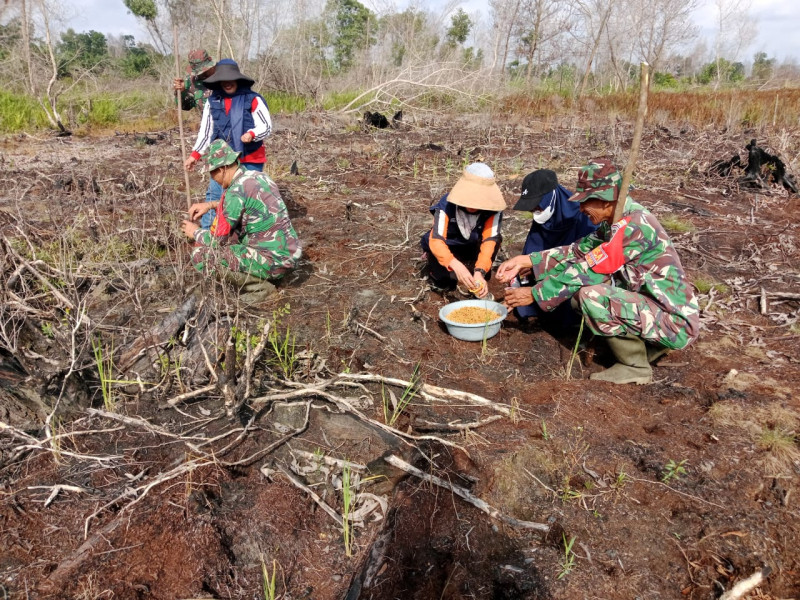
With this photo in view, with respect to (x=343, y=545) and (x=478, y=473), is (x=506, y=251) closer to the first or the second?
(x=478, y=473)

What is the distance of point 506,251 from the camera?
Answer: 4.61m

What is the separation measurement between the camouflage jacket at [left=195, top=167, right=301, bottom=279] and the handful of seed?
1223mm

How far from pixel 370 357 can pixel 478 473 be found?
3.56ft

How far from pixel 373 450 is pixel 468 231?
1.76 meters

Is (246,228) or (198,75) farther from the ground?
(198,75)

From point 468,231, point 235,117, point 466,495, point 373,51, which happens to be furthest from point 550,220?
point 373,51

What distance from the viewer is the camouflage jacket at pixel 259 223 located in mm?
3521

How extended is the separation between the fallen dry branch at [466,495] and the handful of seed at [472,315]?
1174 millimetres

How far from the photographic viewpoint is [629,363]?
286 centimetres

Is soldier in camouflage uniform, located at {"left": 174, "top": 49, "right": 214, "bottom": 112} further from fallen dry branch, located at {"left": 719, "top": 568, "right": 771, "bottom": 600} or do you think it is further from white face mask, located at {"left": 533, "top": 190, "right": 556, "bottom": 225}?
fallen dry branch, located at {"left": 719, "top": 568, "right": 771, "bottom": 600}

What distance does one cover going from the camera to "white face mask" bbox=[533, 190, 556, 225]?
3.40 meters

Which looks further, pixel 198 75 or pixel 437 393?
pixel 198 75

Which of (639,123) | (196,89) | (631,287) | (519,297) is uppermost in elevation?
(196,89)

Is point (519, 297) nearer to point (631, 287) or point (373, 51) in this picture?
point (631, 287)
